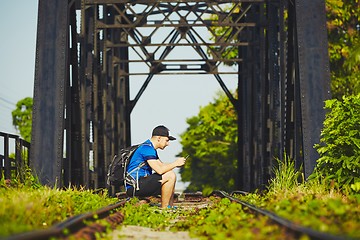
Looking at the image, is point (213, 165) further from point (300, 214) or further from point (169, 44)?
point (300, 214)

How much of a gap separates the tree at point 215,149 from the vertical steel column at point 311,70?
44216 mm

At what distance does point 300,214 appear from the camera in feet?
25.4

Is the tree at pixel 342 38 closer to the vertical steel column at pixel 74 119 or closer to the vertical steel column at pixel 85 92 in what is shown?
the vertical steel column at pixel 85 92

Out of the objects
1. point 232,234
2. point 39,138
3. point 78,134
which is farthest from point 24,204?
point 78,134

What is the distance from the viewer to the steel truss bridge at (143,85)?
14.0 metres

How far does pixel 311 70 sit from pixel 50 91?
178 inches

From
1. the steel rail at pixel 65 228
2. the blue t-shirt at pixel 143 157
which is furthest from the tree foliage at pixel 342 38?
the steel rail at pixel 65 228

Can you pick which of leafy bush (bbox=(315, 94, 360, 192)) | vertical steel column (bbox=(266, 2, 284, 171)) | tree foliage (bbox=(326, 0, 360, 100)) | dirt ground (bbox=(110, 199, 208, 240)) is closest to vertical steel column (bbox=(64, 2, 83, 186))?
vertical steel column (bbox=(266, 2, 284, 171))

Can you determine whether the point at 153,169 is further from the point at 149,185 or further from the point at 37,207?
the point at 37,207

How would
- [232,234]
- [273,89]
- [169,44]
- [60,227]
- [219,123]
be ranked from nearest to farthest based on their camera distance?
[60,227], [232,234], [273,89], [169,44], [219,123]

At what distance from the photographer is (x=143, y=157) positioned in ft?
44.2

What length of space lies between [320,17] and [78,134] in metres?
5.65

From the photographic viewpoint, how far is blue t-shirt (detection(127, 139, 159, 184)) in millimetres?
13225

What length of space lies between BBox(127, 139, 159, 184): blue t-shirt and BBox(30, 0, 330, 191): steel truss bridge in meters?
1.28
